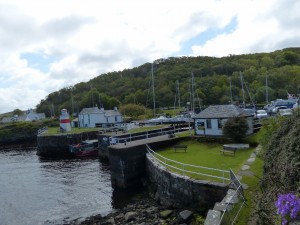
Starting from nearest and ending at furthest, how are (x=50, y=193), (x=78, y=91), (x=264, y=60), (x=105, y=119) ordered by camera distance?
(x=50, y=193) < (x=105, y=119) < (x=264, y=60) < (x=78, y=91)

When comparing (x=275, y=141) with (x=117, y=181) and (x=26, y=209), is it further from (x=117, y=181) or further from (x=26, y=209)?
(x=26, y=209)

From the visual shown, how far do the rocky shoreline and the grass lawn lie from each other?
8.64 ft

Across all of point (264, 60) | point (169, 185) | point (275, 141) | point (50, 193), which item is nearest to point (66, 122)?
point (50, 193)

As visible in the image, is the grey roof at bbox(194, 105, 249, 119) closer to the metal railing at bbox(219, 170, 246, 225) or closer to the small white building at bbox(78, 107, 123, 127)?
the metal railing at bbox(219, 170, 246, 225)

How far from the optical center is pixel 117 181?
30.0 meters

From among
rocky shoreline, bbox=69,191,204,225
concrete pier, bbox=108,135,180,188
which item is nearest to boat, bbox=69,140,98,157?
concrete pier, bbox=108,135,180,188

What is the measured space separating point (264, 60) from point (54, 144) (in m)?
112

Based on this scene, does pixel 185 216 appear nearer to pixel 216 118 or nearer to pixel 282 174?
pixel 282 174

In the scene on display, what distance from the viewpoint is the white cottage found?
33.0 m

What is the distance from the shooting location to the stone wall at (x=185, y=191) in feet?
58.8

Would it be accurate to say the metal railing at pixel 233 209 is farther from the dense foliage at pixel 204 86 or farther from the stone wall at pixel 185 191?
the dense foliage at pixel 204 86

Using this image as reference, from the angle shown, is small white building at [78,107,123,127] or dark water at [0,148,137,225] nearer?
dark water at [0,148,137,225]

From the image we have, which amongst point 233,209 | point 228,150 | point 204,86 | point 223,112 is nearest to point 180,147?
point 228,150

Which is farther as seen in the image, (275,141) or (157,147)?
(157,147)
